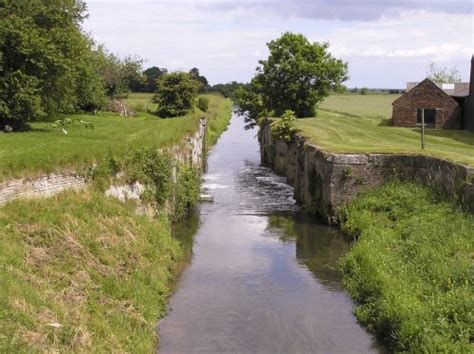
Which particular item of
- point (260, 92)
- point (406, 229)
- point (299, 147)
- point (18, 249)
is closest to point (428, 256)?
point (406, 229)

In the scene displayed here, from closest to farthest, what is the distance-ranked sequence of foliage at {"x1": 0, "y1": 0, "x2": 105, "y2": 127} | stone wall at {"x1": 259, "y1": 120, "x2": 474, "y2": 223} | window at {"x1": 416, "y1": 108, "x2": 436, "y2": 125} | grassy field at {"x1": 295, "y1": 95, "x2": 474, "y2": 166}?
stone wall at {"x1": 259, "y1": 120, "x2": 474, "y2": 223}, foliage at {"x1": 0, "y1": 0, "x2": 105, "y2": 127}, grassy field at {"x1": 295, "y1": 95, "x2": 474, "y2": 166}, window at {"x1": 416, "y1": 108, "x2": 436, "y2": 125}

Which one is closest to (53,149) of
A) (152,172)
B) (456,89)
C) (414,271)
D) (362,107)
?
(152,172)

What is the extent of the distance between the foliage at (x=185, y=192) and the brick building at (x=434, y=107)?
23746 mm

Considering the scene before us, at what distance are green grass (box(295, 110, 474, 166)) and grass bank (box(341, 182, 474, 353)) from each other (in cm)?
352

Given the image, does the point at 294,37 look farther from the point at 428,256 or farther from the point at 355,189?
the point at 428,256

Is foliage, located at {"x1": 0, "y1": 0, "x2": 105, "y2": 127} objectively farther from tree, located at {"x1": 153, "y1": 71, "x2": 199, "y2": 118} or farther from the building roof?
the building roof

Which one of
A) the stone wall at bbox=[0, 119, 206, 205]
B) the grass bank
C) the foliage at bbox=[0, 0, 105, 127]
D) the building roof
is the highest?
the foliage at bbox=[0, 0, 105, 127]

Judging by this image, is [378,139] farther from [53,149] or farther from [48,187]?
[48,187]

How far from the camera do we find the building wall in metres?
43.6

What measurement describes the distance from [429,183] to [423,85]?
24592mm

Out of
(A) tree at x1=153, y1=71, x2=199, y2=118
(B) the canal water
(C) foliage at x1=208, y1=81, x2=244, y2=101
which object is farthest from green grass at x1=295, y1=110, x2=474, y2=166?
(C) foliage at x1=208, y1=81, x2=244, y2=101

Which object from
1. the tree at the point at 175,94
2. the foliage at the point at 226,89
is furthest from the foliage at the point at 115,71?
the foliage at the point at 226,89

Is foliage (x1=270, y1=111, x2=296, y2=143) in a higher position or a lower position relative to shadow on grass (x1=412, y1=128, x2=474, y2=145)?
higher

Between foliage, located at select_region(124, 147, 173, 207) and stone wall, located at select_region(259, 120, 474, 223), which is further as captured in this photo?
foliage, located at select_region(124, 147, 173, 207)
